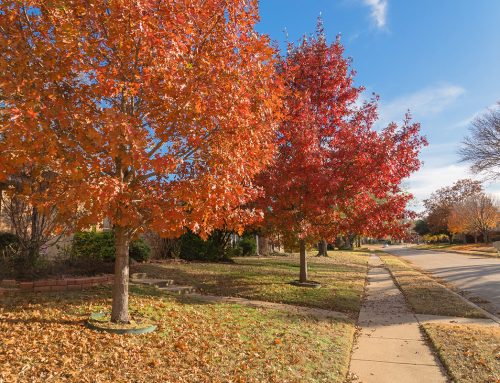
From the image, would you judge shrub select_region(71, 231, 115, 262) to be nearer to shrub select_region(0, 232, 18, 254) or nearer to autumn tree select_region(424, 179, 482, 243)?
shrub select_region(0, 232, 18, 254)

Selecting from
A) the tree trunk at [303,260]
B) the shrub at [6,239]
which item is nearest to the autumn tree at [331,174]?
the tree trunk at [303,260]

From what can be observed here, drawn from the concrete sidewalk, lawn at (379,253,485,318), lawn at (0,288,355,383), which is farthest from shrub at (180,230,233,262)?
lawn at (0,288,355,383)

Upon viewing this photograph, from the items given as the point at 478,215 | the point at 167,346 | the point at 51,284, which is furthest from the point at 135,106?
the point at 478,215

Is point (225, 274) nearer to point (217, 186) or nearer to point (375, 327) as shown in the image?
point (375, 327)

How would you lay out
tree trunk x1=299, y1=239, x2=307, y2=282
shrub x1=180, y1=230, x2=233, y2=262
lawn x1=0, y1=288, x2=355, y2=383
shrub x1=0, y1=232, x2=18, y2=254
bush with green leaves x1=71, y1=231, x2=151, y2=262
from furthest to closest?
shrub x1=180, y1=230, x2=233, y2=262 → tree trunk x1=299, y1=239, x2=307, y2=282 → bush with green leaves x1=71, y1=231, x2=151, y2=262 → shrub x1=0, y1=232, x2=18, y2=254 → lawn x1=0, y1=288, x2=355, y2=383

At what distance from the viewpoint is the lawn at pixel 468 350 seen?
5.53 meters

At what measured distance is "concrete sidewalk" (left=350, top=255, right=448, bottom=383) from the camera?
18.3 ft

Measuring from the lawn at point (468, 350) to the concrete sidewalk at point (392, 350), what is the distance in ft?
0.65

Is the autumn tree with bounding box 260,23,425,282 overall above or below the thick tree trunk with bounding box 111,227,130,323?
Result: above

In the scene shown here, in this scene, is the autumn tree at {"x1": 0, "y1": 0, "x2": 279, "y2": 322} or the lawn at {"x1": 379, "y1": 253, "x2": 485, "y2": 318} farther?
the lawn at {"x1": 379, "y1": 253, "x2": 485, "y2": 318}

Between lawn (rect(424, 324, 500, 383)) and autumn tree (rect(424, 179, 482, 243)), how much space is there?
70.8 metres

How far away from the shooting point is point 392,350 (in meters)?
6.75

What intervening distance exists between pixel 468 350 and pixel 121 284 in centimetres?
547

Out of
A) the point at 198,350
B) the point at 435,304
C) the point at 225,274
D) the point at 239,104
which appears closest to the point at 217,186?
the point at 239,104
